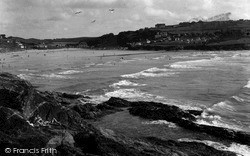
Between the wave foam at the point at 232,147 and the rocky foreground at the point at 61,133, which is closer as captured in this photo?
the rocky foreground at the point at 61,133

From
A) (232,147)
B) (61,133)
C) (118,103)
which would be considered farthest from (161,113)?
(61,133)

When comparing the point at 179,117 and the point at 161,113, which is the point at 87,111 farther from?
the point at 179,117

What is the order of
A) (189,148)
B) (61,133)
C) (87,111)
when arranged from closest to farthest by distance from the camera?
(61,133), (189,148), (87,111)

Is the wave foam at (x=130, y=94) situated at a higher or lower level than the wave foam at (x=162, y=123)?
lower

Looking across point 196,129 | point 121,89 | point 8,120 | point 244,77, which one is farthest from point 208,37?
point 8,120

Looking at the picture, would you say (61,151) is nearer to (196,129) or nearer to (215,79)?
(196,129)

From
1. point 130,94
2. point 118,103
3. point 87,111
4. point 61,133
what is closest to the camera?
point 61,133

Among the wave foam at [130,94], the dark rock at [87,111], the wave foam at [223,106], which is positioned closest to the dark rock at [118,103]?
the dark rock at [87,111]

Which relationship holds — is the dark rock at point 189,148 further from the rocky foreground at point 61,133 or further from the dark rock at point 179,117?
the dark rock at point 179,117

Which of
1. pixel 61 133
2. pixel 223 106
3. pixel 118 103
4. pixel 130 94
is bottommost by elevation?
pixel 223 106
